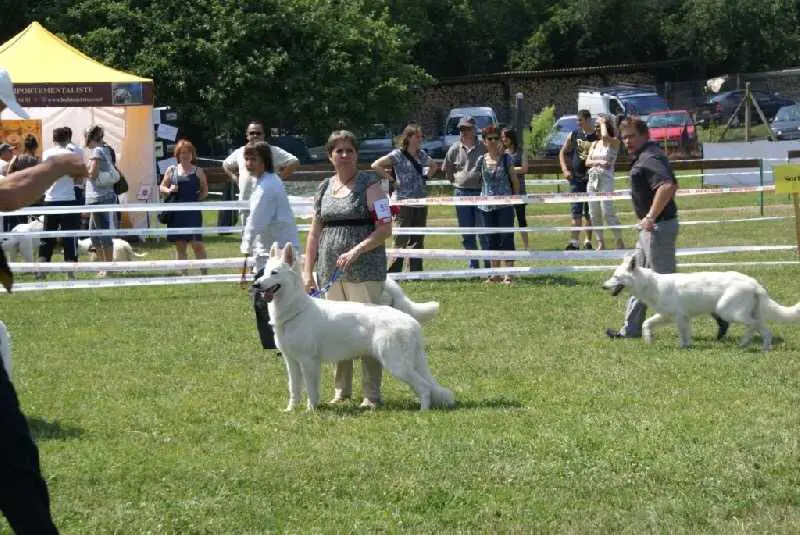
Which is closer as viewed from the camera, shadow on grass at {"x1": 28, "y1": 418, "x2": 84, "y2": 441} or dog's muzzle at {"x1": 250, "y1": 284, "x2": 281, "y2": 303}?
shadow on grass at {"x1": 28, "y1": 418, "x2": 84, "y2": 441}

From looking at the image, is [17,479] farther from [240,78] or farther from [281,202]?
[240,78]

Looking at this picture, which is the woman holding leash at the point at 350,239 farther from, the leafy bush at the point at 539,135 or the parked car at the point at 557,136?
the leafy bush at the point at 539,135

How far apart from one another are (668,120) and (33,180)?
3425cm

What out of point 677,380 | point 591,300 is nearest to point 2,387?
point 677,380

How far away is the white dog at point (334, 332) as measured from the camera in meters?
8.00

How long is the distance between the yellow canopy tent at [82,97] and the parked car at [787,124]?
20.6 metres

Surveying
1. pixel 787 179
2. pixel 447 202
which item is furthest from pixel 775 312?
pixel 447 202

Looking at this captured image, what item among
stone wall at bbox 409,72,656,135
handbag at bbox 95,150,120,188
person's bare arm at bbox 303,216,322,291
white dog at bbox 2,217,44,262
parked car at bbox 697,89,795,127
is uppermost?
stone wall at bbox 409,72,656,135

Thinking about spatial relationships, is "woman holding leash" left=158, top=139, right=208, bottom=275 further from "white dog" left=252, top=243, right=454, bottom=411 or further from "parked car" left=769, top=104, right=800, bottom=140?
"parked car" left=769, top=104, right=800, bottom=140

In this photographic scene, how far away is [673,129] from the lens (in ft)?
120

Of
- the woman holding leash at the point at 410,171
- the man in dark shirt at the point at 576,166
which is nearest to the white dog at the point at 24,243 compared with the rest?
the woman holding leash at the point at 410,171

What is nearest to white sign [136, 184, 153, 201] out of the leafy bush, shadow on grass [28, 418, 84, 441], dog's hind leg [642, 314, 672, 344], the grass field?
the grass field

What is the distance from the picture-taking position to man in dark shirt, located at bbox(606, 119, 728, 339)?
34.3ft

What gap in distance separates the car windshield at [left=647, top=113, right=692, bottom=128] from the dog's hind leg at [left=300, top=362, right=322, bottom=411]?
30.1 meters
